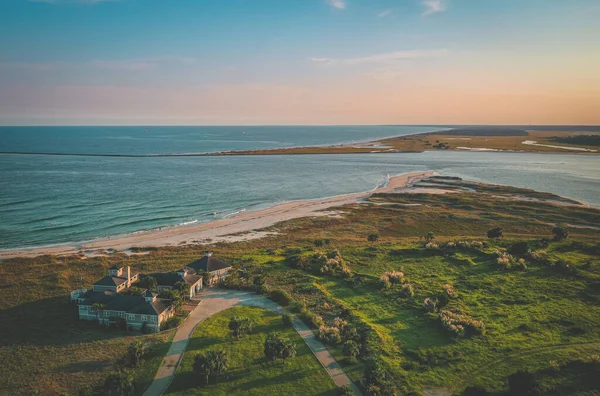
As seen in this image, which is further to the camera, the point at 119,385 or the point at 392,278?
the point at 392,278

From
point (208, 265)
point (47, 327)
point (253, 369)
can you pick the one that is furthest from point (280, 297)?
point (47, 327)

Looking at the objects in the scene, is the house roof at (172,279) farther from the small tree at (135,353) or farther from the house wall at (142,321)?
the small tree at (135,353)

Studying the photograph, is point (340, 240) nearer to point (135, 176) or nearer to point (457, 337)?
point (457, 337)

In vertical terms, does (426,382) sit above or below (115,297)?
below

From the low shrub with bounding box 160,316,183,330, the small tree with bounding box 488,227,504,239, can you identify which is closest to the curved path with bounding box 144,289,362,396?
the low shrub with bounding box 160,316,183,330

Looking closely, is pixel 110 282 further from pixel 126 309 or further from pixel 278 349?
pixel 278 349

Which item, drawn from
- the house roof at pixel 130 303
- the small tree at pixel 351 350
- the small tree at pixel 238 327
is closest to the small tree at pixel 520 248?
the small tree at pixel 351 350

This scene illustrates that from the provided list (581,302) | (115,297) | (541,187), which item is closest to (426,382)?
(581,302)

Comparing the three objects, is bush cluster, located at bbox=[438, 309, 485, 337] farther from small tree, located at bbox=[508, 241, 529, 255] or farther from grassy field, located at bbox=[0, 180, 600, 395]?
small tree, located at bbox=[508, 241, 529, 255]
